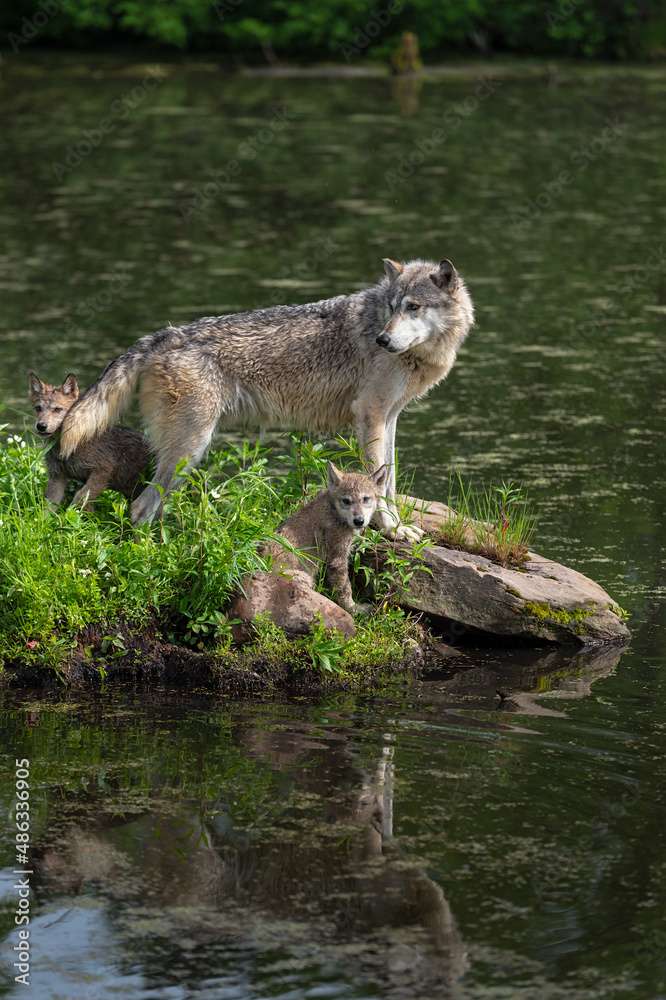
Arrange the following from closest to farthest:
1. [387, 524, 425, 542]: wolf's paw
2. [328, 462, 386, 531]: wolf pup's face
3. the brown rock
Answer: the brown rock
[328, 462, 386, 531]: wolf pup's face
[387, 524, 425, 542]: wolf's paw

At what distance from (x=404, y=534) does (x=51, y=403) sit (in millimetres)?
2176

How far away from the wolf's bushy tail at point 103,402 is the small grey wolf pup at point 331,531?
1.25 meters

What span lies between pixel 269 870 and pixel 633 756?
79.4 inches

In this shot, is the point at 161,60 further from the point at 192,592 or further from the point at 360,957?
the point at 360,957

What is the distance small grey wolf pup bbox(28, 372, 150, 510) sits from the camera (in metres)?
9.04

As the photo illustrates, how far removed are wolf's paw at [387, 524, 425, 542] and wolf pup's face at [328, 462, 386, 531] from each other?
1.61 ft

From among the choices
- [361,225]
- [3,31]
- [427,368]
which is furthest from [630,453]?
[3,31]

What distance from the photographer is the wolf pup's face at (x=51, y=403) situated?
8.99m

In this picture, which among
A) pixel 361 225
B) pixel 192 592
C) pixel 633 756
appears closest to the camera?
pixel 633 756

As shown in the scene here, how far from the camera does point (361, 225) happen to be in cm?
2084

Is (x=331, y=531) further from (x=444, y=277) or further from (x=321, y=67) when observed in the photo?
(x=321, y=67)

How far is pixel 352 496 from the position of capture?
325 inches

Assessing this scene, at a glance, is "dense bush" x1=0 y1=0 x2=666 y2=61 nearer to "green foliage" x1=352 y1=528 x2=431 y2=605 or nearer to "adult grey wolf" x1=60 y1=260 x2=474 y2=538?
"adult grey wolf" x1=60 y1=260 x2=474 y2=538

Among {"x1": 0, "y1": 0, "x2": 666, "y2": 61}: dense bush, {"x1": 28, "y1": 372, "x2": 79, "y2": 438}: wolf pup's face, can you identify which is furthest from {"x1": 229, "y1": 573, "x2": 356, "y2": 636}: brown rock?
{"x1": 0, "y1": 0, "x2": 666, "y2": 61}: dense bush
